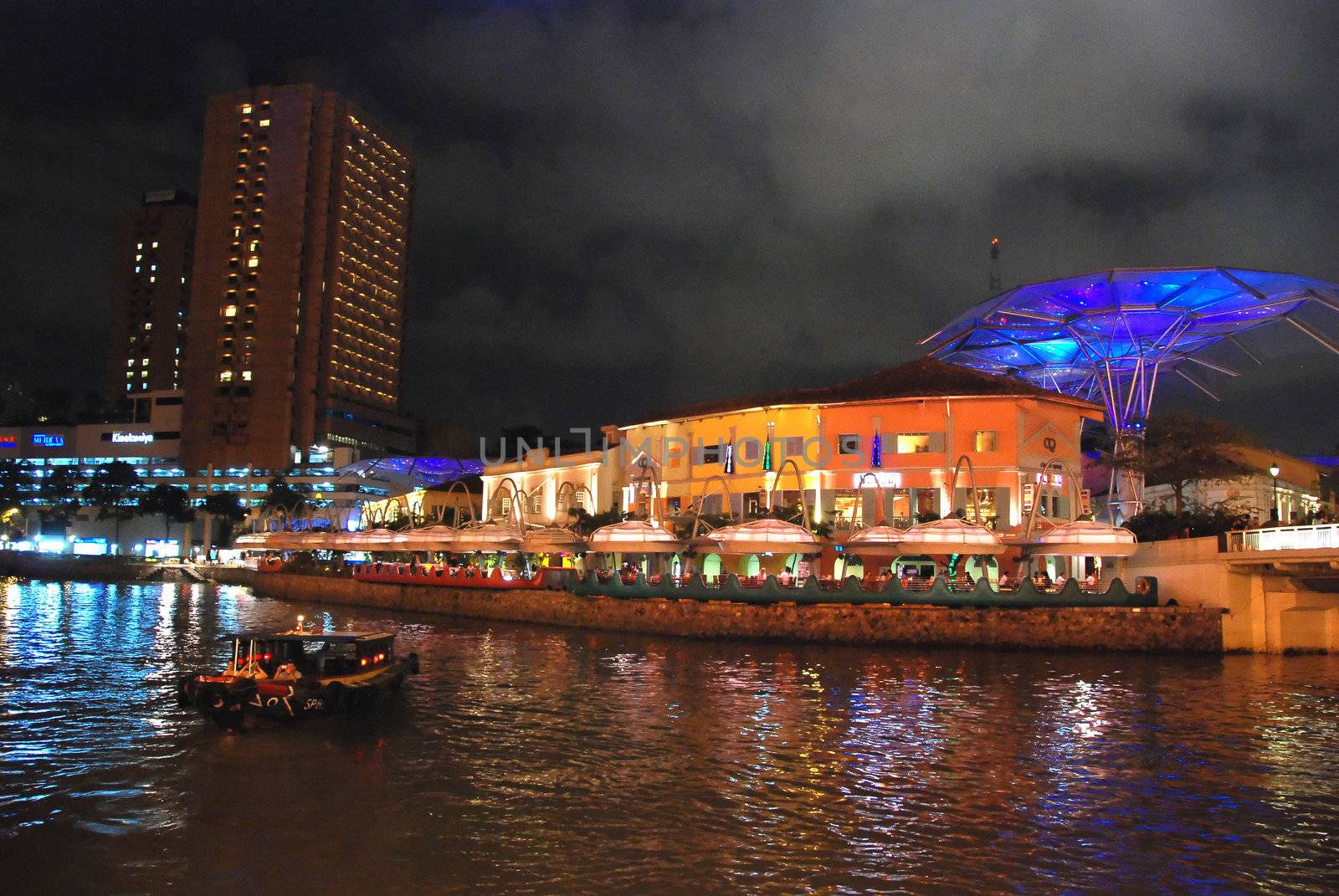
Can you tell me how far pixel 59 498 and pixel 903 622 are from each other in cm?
13167

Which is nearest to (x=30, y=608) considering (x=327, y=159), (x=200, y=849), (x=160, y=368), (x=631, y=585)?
(x=631, y=585)

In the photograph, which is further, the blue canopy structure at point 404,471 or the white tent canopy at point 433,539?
the blue canopy structure at point 404,471

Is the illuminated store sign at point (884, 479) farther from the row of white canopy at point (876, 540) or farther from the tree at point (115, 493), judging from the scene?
the tree at point (115, 493)

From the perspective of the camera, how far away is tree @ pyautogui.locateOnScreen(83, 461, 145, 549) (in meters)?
130

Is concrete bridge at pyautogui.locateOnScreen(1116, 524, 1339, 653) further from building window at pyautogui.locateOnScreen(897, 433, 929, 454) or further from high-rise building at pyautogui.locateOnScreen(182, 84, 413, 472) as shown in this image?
high-rise building at pyautogui.locateOnScreen(182, 84, 413, 472)

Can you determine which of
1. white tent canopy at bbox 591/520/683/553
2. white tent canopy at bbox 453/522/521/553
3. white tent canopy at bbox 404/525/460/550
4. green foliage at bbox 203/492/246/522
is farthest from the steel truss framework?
green foliage at bbox 203/492/246/522

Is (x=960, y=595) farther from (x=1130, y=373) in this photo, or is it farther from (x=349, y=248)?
(x=349, y=248)

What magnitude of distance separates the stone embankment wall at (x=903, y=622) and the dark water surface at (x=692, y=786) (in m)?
4.56

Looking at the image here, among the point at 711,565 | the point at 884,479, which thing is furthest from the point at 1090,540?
the point at 711,565

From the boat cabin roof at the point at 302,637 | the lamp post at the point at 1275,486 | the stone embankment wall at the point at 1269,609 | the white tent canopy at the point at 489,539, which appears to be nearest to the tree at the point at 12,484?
the white tent canopy at the point at 489,539

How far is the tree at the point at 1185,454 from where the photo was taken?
5475 cm

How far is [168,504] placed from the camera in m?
128

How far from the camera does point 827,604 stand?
4281 centimetres

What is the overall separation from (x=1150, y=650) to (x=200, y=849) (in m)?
33.1
